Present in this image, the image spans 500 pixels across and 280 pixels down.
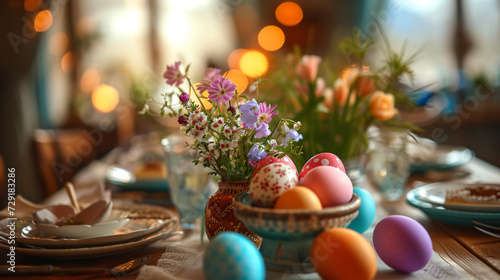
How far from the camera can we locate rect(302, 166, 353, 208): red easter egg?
0.58 metres

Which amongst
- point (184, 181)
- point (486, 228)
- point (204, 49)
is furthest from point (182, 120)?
point (204, 49)

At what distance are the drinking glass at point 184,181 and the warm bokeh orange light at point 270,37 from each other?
496 cm

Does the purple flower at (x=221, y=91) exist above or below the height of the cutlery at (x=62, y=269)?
above

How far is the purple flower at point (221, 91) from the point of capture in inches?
25.8

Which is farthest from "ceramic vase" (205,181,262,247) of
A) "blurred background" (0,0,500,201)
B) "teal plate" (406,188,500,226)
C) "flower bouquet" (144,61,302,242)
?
"blurred background" (0,0,500,201)

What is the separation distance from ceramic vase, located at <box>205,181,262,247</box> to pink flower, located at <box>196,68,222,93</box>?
0.15m

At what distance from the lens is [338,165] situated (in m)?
0.69

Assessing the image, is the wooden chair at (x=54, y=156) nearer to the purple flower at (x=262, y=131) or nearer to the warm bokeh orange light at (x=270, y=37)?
the purple flower at (x=262, y=131)

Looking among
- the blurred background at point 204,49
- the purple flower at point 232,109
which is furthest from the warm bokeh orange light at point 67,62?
the purple flower at point 232,109

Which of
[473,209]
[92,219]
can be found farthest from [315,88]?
[92,219]

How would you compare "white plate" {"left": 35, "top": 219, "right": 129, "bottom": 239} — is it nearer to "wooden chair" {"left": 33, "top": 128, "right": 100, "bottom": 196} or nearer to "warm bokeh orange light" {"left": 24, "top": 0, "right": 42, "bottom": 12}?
"wooden chair" {"left": 33, "top": 128, "right": 100, "bottom": 196}

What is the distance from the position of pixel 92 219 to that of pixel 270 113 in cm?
42

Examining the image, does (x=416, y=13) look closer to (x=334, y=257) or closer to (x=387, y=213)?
(x=387, y=213)

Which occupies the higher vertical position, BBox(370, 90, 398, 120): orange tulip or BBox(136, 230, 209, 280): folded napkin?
BBox(370, 90, 398, 120): orange tulip
